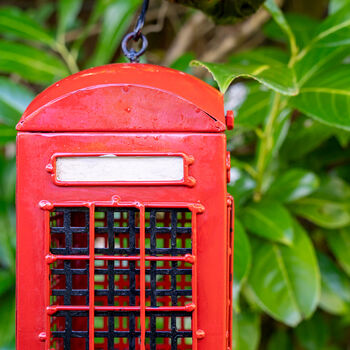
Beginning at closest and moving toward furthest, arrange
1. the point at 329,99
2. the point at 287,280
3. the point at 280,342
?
1. the point at 329,99
2. the point at 287,280
3. the point at 280,342

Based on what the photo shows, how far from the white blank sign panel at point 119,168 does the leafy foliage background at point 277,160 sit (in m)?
0.16

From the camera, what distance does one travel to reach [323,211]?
4.31ft

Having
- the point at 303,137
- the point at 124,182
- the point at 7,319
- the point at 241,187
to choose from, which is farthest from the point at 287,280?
the point at 7,319

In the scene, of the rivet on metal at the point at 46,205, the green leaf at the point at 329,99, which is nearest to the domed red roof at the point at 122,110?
the rivet on metal at the point at 46,205

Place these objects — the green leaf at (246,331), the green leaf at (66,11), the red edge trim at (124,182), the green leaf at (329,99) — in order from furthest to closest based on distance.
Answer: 1. the green leaf at (66,11)
2. the green leaf at (246,331)
3. the green leaf at (329,99)
4. the red edge trim at (124,182)

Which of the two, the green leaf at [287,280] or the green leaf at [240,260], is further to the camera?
the green leaf at [287,280]

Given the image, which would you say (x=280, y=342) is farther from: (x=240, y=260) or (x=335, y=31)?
(x=335, y=31)

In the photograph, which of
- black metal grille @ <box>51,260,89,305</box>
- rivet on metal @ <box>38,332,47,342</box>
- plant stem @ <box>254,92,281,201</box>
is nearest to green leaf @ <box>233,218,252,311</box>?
plant stem @ <box>254,92,281,201</box>

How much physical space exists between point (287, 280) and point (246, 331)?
22 centimetres

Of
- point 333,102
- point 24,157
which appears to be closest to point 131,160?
point 24,157

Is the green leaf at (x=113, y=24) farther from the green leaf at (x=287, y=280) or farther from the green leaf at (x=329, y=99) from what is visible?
the green leaf at (x=287, y=280)

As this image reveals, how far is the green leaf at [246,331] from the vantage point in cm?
119

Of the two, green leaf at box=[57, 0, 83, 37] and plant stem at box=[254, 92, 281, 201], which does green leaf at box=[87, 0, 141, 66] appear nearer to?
green leaf at box=[57, 0, 83, 37]

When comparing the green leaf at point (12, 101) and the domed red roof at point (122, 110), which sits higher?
the green leaf at point (12, 101)
